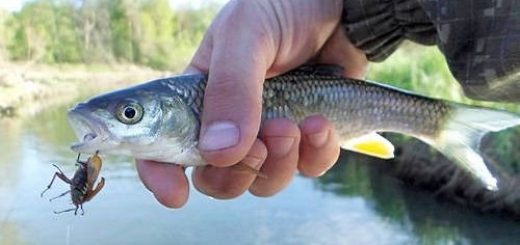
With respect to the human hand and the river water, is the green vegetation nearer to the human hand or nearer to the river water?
the river water

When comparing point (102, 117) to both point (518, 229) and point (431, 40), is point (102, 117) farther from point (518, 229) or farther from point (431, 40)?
point (518, 229)

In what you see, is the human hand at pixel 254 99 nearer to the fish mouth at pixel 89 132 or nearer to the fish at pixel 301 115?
the fish at pixel 301 115

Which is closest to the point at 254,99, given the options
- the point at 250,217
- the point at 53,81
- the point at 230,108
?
the point at 230,108

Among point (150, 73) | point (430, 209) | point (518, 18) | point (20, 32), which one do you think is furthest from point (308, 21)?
point (20, 32)

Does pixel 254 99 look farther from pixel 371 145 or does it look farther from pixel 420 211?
pixel 420 211

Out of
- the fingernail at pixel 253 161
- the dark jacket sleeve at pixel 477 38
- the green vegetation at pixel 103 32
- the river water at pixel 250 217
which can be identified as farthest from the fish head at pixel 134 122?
the green vegetation at pixel 103 32
